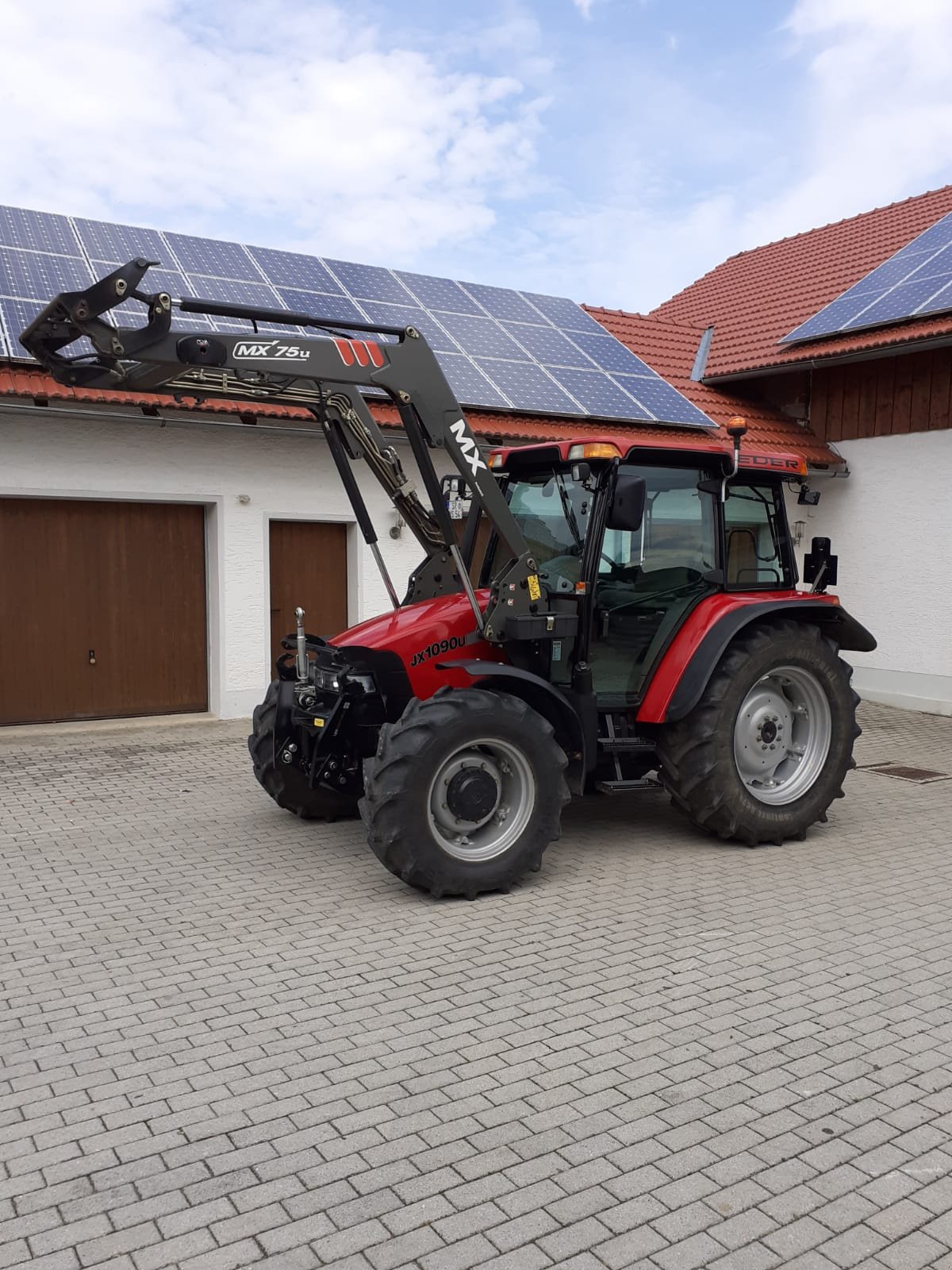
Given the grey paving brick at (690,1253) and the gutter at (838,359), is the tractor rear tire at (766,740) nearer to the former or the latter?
the grey paving brick at (690,1253)

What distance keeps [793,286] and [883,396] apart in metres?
3.91

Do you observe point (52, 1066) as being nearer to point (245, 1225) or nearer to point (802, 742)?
point (245, 1225)

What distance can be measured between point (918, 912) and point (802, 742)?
5.36ft

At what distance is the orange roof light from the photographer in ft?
19.1

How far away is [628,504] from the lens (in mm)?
5633

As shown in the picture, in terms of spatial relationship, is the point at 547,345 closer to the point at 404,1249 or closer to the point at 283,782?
the point at 283,782

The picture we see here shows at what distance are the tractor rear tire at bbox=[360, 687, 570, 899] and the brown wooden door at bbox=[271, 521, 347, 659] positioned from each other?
Answer: 5.63 m

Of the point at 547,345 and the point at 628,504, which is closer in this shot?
the point at 628,504

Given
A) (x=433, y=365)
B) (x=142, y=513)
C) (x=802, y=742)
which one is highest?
(x=433, y=365)

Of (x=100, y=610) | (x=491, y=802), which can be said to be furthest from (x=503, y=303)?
(x=491, y=802)

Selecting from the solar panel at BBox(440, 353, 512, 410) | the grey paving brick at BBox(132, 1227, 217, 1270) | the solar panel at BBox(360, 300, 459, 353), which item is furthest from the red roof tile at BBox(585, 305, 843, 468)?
the grey paving brick at BBox(132, 1227, 217, 1270)

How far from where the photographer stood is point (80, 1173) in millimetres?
2986

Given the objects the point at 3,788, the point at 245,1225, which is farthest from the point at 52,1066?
the point at 3,788

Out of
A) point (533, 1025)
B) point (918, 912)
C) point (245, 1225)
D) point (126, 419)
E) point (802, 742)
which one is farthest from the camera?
point (126, 419)
